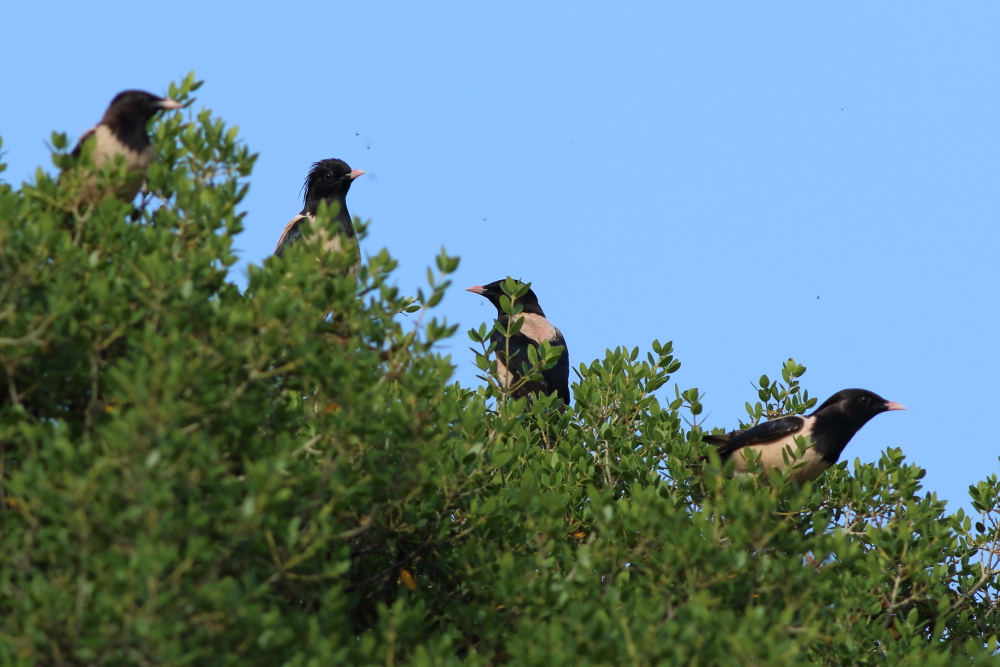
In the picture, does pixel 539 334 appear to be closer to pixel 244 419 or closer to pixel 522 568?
pixel 522 568

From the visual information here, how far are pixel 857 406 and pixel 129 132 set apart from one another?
6301mm

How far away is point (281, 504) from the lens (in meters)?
4.66

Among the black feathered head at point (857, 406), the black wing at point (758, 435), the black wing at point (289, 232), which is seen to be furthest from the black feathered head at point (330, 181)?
the black feathered head at point (857, 406)

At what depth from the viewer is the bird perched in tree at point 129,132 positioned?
6.24m

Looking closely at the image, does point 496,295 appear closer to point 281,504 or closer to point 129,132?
point 129,132

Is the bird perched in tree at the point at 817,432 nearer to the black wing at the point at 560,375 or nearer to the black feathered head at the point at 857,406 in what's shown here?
the black feathered head at the point at 857,406

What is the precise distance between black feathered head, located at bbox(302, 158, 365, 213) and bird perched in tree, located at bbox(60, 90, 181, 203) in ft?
18.4

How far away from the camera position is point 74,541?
4.34m

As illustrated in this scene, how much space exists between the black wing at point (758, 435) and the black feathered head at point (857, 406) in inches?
9.7

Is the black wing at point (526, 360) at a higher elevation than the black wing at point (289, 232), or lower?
lower

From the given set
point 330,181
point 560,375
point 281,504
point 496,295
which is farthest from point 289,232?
point 281,504

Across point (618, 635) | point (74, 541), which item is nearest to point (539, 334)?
point (618, 635)

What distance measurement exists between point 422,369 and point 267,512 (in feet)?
4.77

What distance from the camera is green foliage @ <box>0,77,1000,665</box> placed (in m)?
4.26
